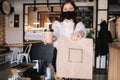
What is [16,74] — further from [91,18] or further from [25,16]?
[25,16]

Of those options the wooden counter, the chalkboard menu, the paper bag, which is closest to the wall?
the chalkboard menu

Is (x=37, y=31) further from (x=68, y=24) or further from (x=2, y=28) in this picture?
(x=68, y=24)

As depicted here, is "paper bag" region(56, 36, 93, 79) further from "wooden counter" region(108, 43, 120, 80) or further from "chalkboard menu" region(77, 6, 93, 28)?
"chalkboard menu" region(77, 6, 93, 28)

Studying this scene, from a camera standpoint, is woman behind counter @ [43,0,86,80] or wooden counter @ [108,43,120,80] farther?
wooden counter @ [108,43,120,80]

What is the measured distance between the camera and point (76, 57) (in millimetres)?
1792

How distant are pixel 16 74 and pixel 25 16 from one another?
7.49 m

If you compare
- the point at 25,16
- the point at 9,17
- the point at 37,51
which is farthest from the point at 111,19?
the point at 37,51

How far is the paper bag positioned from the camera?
1788mm

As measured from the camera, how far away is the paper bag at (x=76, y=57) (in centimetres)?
179

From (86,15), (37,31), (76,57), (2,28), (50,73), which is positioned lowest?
(50,73)

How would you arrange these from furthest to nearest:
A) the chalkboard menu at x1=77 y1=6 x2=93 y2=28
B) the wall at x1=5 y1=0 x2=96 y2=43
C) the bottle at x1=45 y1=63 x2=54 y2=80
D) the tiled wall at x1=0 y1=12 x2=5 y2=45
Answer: the wall at x1=5 y1=0 x2=96 y2=43 → the tiled wall at x1=0 y1=12 x2=5 y2=45 → the chalkboard menu at x1=77 y1=6 x2=93 y2=28 → the bottle at x1=45 y1=63 x2=54 y2=80

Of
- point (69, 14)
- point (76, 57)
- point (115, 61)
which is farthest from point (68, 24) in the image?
point (115, 61)

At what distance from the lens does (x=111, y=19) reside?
27.4ft

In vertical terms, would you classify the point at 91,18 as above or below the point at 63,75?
above
